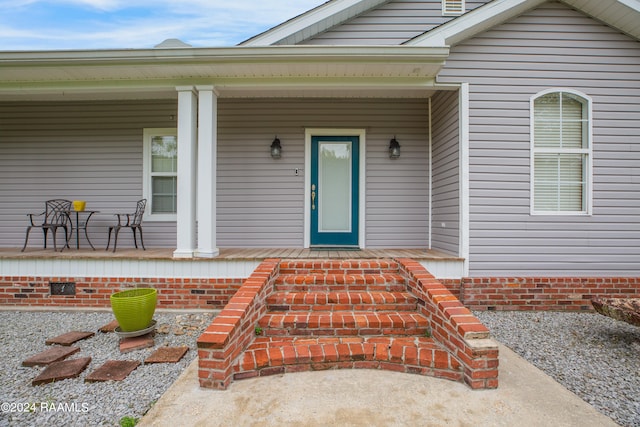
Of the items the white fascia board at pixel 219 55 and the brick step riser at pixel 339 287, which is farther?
the white fascia board at pixel 219 55

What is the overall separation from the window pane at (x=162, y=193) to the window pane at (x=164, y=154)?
0.16 metres

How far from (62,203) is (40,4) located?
1455 cm

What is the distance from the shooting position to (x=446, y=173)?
466 cm

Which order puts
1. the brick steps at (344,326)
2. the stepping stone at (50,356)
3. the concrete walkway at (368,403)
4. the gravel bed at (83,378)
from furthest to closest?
the brick steps at (344,326) → the stepping stone at (50,356) → the gravel bed at (83,378) → the concrete walkway at (368,403)

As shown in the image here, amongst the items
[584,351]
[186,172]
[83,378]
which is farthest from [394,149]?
[83,378]

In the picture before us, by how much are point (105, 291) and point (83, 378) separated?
6.34 feet

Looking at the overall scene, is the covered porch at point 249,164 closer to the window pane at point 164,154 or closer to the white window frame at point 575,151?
the window pane at point 164,154

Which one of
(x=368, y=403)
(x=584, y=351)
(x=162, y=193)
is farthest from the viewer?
(x=162, y=193)

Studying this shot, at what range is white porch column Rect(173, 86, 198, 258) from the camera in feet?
13.5

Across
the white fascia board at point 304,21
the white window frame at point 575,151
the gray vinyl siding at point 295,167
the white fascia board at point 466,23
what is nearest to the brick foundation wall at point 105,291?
the gray vinyl siding at point 295,167

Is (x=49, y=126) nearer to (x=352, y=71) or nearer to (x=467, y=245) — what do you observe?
(x=352, y=71)

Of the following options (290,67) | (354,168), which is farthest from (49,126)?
(354,168)

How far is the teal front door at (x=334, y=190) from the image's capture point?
210 inches

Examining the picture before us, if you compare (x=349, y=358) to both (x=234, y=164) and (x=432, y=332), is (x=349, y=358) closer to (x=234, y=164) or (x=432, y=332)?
(x=432, y=332)
